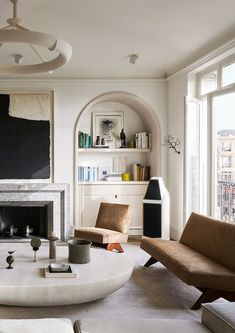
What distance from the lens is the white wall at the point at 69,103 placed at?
636 cm

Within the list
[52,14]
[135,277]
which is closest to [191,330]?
[135,277]

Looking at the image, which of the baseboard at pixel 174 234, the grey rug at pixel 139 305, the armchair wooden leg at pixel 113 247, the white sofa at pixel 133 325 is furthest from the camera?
the baseboard at pixel 174 234

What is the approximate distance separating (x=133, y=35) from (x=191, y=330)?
137 inches

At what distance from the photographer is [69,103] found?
6.40m

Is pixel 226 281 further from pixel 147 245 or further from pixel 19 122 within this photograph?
pixel 19 122

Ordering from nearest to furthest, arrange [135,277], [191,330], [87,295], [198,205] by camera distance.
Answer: [191,330] < [87,295] < [135,277] < [198,205]

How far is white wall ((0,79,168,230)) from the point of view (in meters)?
6.36

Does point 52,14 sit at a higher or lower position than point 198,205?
higher

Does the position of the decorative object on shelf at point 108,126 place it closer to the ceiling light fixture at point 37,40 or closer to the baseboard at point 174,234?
the baseboard at point 174,234

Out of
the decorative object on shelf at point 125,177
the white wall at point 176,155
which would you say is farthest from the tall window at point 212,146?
the decorative object on shelf at point 125,177

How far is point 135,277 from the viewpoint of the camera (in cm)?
413

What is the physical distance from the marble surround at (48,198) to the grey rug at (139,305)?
235cm

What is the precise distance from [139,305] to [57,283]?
0.80 metres

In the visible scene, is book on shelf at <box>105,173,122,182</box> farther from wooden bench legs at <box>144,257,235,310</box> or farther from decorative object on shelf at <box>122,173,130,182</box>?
wooden bench legs at <box>144,257,235,310</box>
